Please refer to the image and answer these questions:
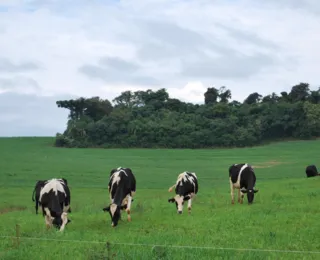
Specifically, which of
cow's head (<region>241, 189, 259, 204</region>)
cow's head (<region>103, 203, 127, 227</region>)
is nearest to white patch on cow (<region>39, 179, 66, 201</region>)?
cow's head (<region>103, 203, 127, 227</region>)

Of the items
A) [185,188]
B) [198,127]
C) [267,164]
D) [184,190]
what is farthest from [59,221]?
[198,127]

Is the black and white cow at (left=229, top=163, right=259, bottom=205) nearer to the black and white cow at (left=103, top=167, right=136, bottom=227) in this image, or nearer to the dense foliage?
the black and white cow at (left=103, top=167, right=136, bottom=227)

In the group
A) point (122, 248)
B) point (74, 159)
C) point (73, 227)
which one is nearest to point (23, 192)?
point (73, 227)

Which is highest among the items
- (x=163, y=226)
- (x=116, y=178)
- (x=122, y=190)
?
(x=116, y=178)

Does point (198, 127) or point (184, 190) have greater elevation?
point (198, 127)

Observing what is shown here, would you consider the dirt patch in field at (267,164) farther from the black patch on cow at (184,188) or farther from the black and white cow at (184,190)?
the black patch on cow at (184,188)

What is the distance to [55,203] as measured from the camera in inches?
643

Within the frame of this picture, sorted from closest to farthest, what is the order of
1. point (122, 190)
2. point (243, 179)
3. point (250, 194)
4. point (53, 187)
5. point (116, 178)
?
point (53, 187)
point (122, 190)
point (116, 178)
point (250, 194)
point (243, 179)

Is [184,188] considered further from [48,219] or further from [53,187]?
[48,219]

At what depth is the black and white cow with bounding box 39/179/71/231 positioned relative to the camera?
15.9 metres

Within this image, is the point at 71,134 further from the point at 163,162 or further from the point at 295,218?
the point at 295,218

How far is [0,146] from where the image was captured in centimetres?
9731

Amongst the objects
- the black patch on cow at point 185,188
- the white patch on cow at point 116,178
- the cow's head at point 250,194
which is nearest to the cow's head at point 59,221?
the white patch on cow at point 116,178

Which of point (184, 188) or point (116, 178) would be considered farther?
point (184, 188)
